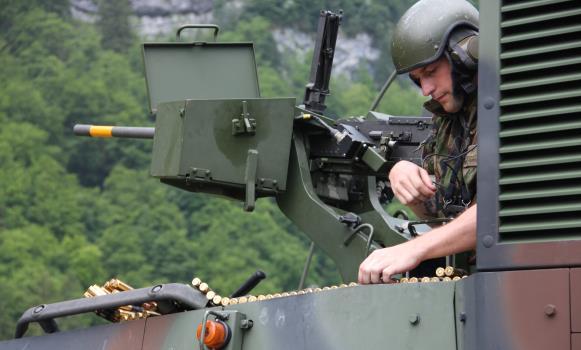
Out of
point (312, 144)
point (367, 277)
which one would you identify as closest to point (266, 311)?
point (367, 277)

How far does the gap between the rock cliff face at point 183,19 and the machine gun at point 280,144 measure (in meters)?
67.5

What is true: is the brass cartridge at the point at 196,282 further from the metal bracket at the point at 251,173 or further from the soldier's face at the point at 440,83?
the metal bracket at the point at 251,173

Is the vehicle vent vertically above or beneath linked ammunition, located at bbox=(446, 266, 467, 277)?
above

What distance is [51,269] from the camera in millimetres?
67438

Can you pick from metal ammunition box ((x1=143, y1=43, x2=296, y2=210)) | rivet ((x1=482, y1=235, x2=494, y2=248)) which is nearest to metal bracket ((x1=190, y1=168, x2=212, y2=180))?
metal ammunition box ((x1=143, y1=43, x2=296, y2=210))

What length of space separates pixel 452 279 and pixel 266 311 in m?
0.72

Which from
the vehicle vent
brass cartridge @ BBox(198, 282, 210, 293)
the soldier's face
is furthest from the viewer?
the soldier's face

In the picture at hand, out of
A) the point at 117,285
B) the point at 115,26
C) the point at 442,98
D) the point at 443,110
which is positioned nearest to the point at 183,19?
the point at 115,26

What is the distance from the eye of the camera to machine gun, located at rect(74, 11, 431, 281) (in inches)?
314

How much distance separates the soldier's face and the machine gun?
1129mm

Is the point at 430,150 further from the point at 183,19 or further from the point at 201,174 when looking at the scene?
the point at 183,19

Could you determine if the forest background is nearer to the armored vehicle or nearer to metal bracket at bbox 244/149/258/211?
metal bracket at bbox 244/149/258/211

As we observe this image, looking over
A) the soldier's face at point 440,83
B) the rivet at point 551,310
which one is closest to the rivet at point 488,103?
the rivet at point 551,310

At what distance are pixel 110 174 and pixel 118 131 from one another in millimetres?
66573
